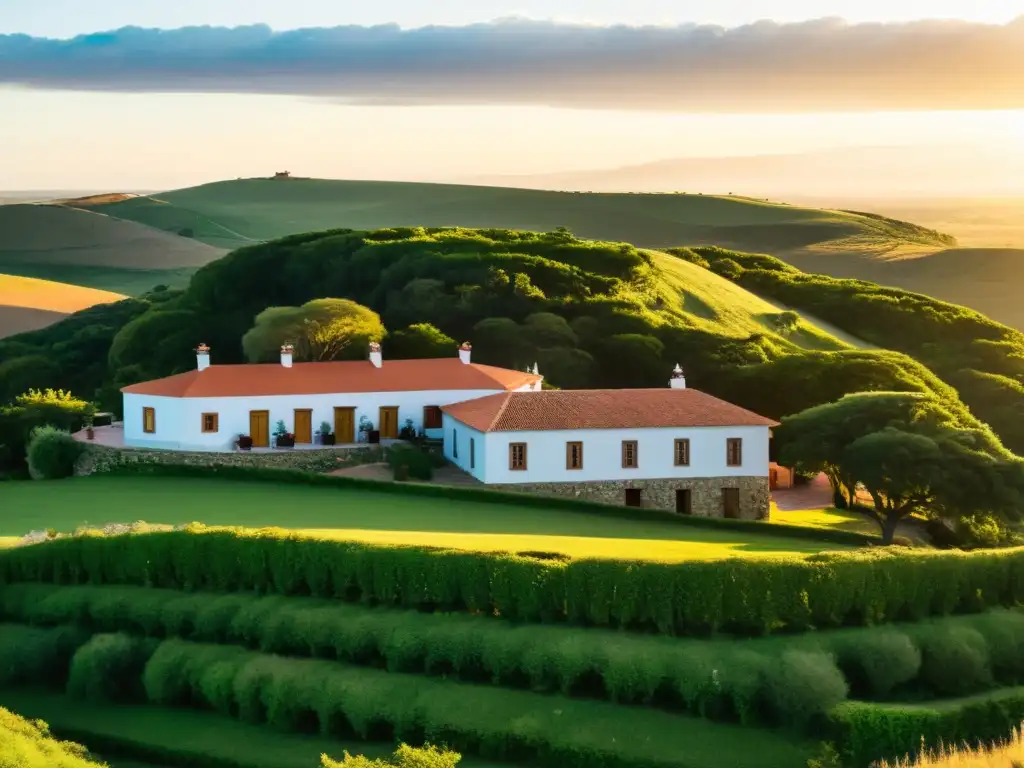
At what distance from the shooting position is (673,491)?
5628cm

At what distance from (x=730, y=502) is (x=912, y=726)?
26.2 meters

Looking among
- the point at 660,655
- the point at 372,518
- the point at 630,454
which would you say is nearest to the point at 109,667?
the point at 372,518

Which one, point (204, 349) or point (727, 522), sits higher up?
point (204, 349)

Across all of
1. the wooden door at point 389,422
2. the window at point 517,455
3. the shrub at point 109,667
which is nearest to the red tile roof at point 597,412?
the window at point 517,455

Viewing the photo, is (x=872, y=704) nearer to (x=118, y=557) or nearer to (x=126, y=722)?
(x=126, y=722)

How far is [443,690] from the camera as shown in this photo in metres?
33.1

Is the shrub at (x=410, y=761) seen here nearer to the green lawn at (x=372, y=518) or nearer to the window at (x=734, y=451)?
the green lawn at (x=372, y=518)

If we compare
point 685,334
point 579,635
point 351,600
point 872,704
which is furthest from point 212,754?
point 685,334

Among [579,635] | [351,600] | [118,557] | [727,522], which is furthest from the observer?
[727,522]

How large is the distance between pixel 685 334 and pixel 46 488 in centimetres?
4064

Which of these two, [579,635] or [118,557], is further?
[118,557]

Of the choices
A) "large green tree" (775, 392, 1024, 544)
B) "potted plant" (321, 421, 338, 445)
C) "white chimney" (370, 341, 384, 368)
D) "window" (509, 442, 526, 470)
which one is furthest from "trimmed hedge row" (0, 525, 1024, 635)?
"white chimney" (370, 341, 384, 368)

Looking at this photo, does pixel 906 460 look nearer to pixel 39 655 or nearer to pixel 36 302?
pixel 39 655

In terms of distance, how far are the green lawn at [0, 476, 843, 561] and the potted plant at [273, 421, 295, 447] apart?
12.8 feet
